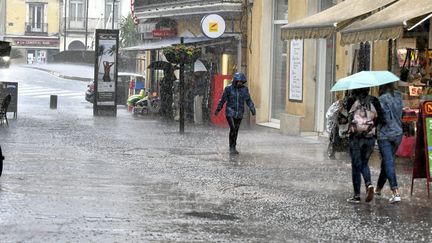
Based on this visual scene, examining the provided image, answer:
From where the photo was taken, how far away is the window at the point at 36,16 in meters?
93.1

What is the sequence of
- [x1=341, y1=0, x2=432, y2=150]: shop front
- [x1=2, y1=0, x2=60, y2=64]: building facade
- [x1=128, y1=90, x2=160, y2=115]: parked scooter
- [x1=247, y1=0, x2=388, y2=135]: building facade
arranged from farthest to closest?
[x1=2, y1=0, x2=60, y2=64]: building facade → [x1=128, y1=90, x2=160, y2=115]: parked scooter → [x1=247, y1=0, x2=388, y2=135]: building facade → [x1=341, y1=0, x2=432, y2=150]: shop front

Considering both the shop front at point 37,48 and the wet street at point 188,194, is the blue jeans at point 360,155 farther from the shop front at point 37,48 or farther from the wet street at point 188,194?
the shop front at point 37,48

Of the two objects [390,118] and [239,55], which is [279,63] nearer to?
[239,55]

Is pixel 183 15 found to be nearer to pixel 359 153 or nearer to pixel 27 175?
pixel 27 175

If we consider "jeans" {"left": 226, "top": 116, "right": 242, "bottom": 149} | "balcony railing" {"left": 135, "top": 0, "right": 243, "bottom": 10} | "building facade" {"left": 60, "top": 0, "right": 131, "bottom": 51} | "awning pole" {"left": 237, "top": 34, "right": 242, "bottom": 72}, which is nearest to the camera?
"jeans" {"left": 226, "top": 116, "right": 242, "bottom": 149}

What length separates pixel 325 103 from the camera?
80.9 feet

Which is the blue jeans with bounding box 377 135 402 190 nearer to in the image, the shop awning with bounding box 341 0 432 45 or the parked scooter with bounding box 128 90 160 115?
the shop awning with bounding box 341 0 432 45

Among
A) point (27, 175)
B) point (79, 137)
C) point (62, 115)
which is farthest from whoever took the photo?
point (62, 115)

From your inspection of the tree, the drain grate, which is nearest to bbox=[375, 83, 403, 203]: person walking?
the drain grate

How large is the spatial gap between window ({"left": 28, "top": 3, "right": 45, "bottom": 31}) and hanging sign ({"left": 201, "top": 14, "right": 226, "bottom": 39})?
218 feet

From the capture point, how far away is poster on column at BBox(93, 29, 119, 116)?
34656mm

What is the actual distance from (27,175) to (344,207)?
514 centimetres

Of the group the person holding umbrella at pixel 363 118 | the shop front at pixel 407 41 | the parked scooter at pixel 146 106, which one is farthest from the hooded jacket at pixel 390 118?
the parked scooter at pixel 146 106

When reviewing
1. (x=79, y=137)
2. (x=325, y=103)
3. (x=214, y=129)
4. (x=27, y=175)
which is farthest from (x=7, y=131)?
(x=27, y=175)
